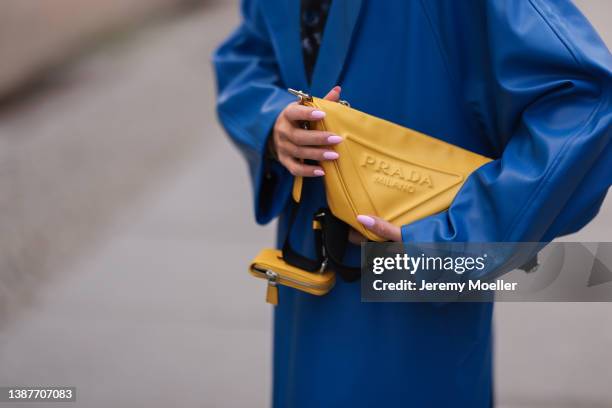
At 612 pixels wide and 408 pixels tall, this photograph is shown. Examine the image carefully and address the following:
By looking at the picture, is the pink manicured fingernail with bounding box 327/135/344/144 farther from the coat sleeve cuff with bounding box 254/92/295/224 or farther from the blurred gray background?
the blurred gray background

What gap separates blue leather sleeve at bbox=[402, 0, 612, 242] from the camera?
1.13 meters

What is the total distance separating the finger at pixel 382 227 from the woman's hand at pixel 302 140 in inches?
4.7

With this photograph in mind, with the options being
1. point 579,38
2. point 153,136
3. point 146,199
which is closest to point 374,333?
point 579,38

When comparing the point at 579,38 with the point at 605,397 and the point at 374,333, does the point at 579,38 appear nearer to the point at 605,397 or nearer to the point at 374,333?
the point at 374,333

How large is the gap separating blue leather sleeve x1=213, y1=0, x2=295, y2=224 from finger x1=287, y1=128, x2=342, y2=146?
17 cm

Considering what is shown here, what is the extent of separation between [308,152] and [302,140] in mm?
24

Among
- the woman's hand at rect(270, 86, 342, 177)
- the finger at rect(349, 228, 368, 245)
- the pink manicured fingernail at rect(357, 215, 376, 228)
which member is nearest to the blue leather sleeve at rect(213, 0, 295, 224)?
the woman's hand at rect(270, 86, 342, 177)

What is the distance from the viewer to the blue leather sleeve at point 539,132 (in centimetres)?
113

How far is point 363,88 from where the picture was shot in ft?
4.48

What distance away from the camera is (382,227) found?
124 centimetres

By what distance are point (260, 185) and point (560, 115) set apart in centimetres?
64

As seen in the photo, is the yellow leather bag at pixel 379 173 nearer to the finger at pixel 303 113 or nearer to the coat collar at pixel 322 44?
the finger at pixel 303 113

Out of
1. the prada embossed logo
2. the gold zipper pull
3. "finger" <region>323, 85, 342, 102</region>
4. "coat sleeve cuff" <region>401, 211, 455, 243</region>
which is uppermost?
"finger" <region>323, 85, 342, 102</region>

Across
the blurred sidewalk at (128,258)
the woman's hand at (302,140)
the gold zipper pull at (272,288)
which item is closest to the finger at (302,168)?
the woman's hand at (302,140)
